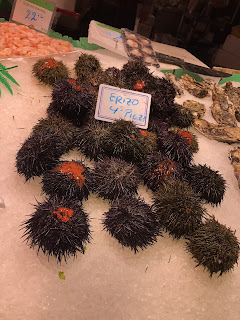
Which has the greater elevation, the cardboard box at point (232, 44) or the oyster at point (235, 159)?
the cardboard box at point (232, 44)

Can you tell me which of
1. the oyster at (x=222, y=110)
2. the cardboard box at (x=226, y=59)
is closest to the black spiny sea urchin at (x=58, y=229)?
the oyster at (x=222, y=110)

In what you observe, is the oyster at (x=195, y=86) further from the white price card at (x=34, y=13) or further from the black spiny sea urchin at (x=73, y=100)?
the white price card at (x=34, y=13)

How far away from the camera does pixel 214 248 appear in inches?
65.6

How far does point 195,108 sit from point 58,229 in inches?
84.7

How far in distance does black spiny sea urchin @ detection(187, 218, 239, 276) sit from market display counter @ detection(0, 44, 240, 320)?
0.14m

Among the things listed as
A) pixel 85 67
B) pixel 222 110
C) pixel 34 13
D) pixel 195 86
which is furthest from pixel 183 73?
pixel 34 13

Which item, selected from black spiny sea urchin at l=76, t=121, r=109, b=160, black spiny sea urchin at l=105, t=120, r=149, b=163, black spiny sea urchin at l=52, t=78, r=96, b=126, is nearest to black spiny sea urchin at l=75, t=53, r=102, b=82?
black spiny sea urchin at l=52, t=78, r=96, b=126

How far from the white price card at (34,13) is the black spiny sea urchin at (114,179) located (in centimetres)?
224

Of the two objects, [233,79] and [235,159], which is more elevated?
[233,79]

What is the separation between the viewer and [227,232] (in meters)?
1.74

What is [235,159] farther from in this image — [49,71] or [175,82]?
[49,71]

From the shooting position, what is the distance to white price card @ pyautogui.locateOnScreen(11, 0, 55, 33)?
3291mm

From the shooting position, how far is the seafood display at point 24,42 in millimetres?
3152

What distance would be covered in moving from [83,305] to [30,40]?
9.41 ft
